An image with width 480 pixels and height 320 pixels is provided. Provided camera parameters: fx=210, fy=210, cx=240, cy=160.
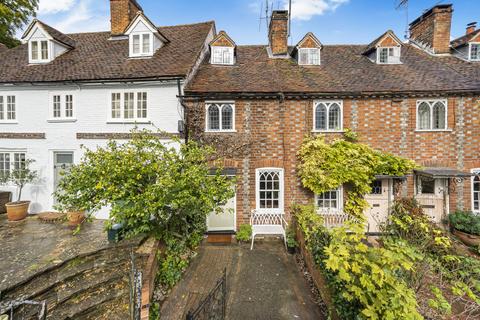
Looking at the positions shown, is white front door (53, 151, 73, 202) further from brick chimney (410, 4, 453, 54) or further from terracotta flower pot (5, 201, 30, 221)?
brick chimney (410, 4, 453, 54)

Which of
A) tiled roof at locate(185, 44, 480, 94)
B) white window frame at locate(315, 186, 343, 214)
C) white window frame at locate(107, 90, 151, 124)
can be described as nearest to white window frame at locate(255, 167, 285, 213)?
white window frame at locate(315, 186, 343, 214)

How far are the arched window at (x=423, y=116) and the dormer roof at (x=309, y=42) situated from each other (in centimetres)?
607

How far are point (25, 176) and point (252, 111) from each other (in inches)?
438

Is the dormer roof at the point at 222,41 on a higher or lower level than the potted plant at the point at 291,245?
higher

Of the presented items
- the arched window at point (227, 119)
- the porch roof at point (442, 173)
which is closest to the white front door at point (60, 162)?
the arched window at point (227, 119)

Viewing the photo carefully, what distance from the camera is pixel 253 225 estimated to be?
9.36m

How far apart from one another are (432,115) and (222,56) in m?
11.0

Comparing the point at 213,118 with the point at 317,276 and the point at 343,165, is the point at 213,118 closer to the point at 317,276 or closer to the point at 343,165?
the point at 343,165

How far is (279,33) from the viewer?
1276 centimetres

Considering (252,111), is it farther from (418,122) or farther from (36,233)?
(36,233)

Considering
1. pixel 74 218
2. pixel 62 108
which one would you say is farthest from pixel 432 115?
pixel 62 108

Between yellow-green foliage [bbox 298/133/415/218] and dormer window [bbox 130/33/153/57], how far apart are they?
988 cm

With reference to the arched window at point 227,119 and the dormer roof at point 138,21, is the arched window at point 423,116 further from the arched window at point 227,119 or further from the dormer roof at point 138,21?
the dormer roof at point 138,21

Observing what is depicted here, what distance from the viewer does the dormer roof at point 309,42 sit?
1184cm
